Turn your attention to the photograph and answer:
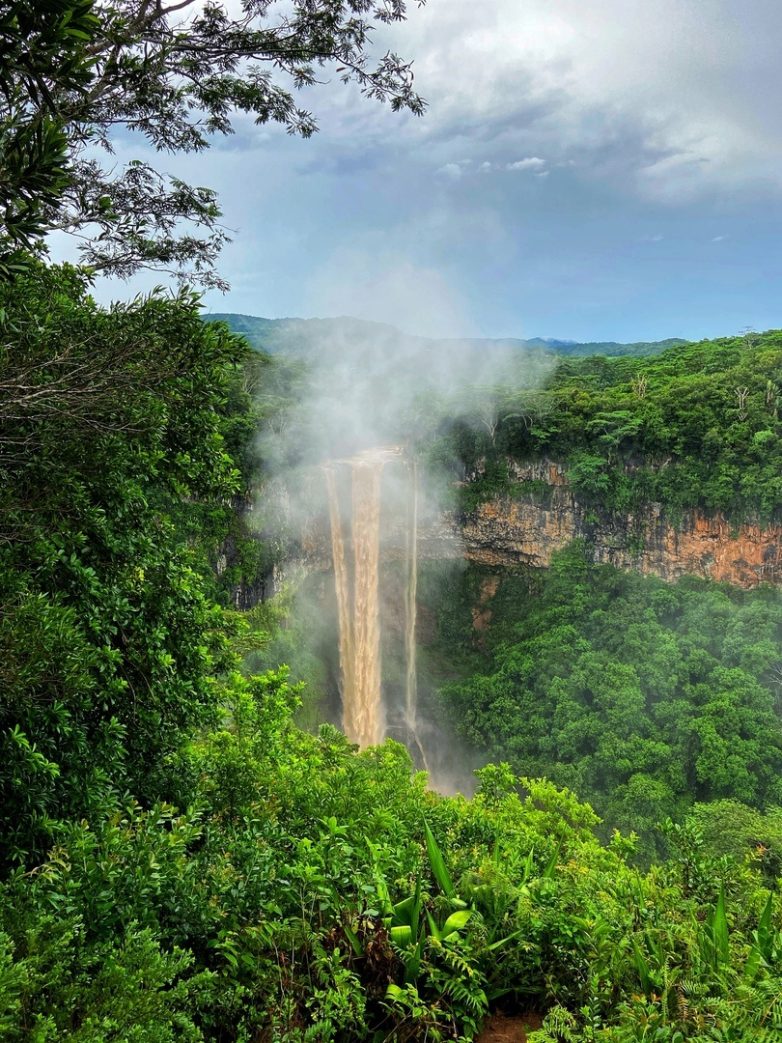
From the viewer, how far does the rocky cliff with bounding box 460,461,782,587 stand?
A: 23.8 m

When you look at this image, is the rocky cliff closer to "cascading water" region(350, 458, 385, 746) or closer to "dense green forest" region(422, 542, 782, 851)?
"dense green forest" region(422, 542, 782, 851)

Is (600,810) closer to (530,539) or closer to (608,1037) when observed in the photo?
(530,539)

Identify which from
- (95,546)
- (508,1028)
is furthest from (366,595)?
(508,1028)

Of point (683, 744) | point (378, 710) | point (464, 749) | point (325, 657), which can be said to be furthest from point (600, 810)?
point (325, 657)

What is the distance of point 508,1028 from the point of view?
8.96ft

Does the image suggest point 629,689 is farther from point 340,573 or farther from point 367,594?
point 340,573

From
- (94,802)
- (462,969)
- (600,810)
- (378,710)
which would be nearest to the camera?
(462,969)

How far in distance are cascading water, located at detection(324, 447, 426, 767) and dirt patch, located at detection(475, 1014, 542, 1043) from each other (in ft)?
84.3

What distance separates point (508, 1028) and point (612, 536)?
85.8 feet

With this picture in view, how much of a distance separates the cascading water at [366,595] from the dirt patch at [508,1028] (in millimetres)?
25687

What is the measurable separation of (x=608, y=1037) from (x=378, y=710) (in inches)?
1071

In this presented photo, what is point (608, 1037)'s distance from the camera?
7.11 feet

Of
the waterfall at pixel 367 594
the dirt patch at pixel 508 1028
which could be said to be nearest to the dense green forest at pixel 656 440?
the waterfall at pixel 367 594

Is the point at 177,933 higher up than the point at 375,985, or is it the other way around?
the point at 177,933
